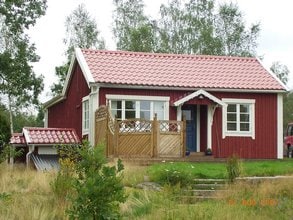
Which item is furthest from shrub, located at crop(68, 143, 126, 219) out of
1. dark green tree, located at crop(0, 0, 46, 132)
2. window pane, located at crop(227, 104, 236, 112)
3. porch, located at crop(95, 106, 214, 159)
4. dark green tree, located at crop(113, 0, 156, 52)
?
dark green tree, located at crop(113, 0, 156, 52)

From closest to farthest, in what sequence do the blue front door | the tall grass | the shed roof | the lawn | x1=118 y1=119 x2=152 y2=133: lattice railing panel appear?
the tall grass → the lawn → x1=118 y1=119 x2=152 y2=133: lattice railing panel → the shed roof → the blue front door

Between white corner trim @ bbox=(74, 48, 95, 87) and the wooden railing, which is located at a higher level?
white corner trim @ bbox=(74, 48, 95, 87)

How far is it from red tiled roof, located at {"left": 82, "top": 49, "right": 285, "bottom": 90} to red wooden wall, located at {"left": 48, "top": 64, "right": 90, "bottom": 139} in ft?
5.08

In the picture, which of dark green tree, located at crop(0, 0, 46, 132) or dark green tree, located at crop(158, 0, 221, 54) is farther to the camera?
dark green tree, located at crop(158, 0, 221, 54)

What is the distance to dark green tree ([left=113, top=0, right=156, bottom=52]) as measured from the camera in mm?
47344

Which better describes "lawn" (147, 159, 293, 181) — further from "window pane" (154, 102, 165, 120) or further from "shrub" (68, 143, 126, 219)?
"window pane" (154, 102, 165, 120)

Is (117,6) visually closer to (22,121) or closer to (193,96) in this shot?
(22,121)

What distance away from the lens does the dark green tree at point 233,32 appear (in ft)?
163

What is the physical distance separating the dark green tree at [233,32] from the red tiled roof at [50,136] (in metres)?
23.9

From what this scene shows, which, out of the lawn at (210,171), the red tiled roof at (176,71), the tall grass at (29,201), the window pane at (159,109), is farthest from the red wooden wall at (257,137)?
the tall grass at (29,201)

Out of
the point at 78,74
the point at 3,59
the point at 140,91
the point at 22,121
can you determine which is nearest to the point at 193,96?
the point at 140,91

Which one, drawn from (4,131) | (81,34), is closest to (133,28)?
(81,34)

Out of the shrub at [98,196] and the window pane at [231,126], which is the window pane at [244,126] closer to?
the window pane at [231,126]

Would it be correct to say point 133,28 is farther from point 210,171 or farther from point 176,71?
point 210,171
